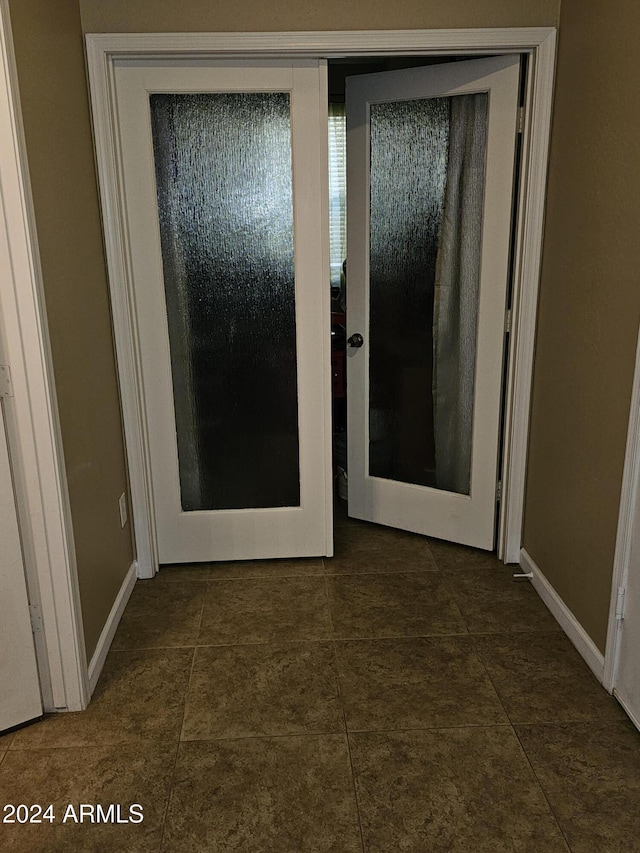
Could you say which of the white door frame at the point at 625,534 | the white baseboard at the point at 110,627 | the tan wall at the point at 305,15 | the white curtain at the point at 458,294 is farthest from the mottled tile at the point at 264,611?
the tan wall at the point at 305,15

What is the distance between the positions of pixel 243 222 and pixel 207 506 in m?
1.25

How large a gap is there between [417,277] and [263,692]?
73.9 inches

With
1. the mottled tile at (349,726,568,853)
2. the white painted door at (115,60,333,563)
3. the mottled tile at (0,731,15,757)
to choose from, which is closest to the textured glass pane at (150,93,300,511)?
the white painted door at (115,60,333,563)

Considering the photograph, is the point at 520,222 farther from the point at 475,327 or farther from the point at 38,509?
the point at 38,509

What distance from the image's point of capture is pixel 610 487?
218 cm

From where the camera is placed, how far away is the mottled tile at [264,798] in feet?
5.45

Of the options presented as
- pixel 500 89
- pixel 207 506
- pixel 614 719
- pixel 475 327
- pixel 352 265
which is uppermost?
pixel 500 89

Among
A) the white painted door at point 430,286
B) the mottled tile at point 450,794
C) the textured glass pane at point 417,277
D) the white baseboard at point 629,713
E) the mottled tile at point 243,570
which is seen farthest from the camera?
the mottled tile at point 243,570

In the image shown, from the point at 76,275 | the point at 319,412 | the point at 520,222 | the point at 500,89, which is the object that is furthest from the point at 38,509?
the point at 500,89

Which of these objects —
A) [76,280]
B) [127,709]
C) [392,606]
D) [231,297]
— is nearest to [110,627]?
[127,709]

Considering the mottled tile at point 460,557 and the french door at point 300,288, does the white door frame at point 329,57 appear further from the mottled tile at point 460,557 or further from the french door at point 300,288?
the mottled tile at point 460,557

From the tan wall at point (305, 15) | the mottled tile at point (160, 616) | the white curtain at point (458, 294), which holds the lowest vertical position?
the mottled tile at point (160, 616)

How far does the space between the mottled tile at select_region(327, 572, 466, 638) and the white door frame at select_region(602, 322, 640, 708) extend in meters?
0.56

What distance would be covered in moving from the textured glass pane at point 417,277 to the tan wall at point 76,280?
125 cm
